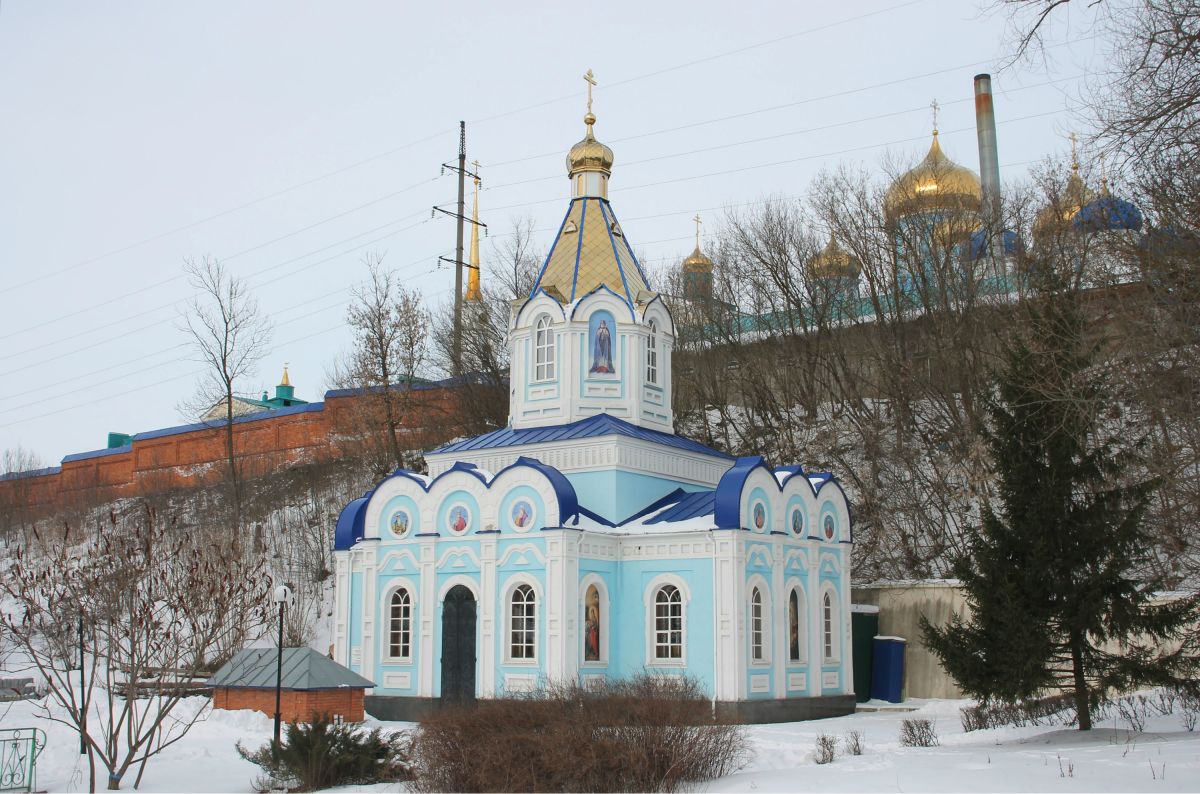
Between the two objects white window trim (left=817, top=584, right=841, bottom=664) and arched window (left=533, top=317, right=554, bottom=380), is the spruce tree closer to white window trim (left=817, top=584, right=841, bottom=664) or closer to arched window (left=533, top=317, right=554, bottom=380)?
white window trim (left=817, top=584, right=841, bottom=664)

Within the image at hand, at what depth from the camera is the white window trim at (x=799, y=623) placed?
1945 centimetres

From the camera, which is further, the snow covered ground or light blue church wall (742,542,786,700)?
light blue church wall (742,542,786,700)

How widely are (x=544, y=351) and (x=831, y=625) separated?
286 inches

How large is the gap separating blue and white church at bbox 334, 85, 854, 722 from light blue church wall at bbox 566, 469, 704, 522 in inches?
1.4

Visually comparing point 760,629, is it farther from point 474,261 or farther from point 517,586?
point 474,261

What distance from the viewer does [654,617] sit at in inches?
741

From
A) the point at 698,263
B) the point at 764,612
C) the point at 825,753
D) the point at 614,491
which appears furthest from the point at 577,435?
the point at 698,263

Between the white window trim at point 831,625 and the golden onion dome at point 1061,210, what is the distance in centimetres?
940

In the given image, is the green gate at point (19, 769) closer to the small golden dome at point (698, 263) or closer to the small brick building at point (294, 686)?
the small brick building at point (294, 686)

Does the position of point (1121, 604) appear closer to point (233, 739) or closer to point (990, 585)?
point (990, 585)

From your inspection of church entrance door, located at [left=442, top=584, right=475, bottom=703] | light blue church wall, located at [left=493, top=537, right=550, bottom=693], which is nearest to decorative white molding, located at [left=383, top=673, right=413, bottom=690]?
church entrance door, located at [left=442, top=584, right=475, bottom=703]

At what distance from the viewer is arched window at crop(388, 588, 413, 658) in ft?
65.7

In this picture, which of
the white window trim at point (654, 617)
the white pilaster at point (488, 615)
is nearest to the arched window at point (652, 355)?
the white window trim at point (654, 617)

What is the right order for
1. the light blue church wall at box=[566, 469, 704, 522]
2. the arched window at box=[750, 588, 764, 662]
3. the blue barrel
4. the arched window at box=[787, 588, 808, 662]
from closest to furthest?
the arched window at box=[750, 588, 764, 662] < the arched window at box=[787, 588, 808, 662] < the light blue church wall at box=[566, 469, 704, 522] < the blue barrel
